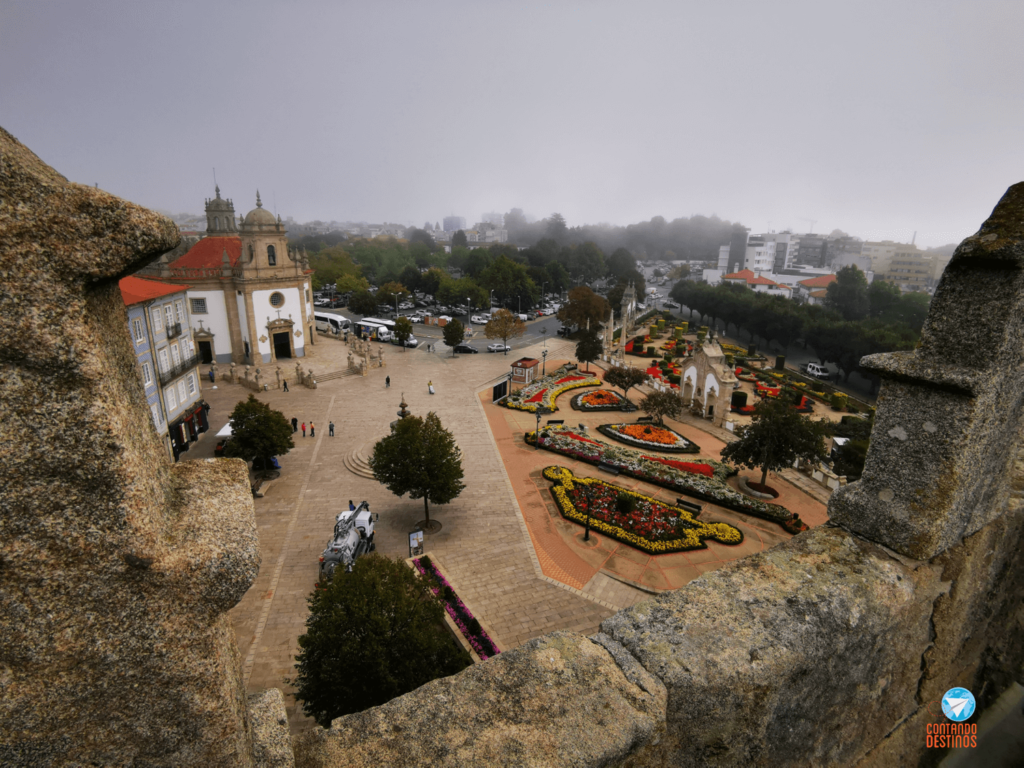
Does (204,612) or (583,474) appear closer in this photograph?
(204,612)

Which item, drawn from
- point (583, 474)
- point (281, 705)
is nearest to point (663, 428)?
point (583, 474)

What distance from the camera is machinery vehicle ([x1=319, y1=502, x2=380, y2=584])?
13495 mm

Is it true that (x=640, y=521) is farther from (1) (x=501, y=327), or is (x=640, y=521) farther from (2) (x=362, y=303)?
(2) (x=362, y=303)

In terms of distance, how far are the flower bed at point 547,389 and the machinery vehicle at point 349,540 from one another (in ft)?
39.2

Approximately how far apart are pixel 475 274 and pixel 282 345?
146 ft

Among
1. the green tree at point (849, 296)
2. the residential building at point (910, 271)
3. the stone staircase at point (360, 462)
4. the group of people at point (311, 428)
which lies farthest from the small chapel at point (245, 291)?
the residential building at point (910, 271)

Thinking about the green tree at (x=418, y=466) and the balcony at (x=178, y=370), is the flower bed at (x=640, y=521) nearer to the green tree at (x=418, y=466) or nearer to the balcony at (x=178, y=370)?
the green tree at (x=418, y=466)

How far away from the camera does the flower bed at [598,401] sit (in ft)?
92.1

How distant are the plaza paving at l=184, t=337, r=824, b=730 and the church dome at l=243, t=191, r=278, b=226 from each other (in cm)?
1272

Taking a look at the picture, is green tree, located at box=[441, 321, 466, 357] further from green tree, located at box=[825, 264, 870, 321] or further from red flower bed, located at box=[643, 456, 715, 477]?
green tree, located at box=[825, 264, 870, 321]

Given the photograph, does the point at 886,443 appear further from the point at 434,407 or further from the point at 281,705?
the point at 434,407

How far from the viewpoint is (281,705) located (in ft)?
10.3

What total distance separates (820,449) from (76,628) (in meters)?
19.6

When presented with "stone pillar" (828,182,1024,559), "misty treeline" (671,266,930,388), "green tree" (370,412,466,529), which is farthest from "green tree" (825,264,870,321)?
"stone pillar" (828,182,1024,559)
